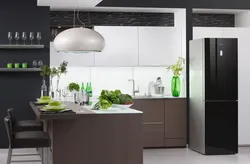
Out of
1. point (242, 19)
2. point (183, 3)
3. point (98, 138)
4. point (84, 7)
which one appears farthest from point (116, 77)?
point (98, 138)

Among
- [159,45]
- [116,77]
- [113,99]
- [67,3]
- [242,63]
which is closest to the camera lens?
[113,99]

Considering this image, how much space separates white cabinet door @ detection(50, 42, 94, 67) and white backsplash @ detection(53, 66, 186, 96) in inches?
11.3

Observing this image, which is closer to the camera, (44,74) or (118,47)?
(44,74)

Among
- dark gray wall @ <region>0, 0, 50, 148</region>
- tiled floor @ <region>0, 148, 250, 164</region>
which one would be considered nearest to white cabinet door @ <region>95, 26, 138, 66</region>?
dark gray wall @ <region>0, 0, 50, 148</region>

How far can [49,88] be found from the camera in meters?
8.55

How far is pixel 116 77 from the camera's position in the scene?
901 centimetres

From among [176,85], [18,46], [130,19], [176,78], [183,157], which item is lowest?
[183,157]

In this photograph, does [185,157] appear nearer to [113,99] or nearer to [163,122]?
[163,122]

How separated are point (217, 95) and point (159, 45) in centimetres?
158

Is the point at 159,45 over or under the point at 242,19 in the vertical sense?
under

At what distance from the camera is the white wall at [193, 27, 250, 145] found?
8.52m

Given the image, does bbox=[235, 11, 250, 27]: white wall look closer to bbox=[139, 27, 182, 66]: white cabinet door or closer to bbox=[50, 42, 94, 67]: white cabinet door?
A: bbox=[139, 27, 182, 66]: white cabinet door

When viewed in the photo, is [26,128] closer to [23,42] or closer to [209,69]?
[23,42]

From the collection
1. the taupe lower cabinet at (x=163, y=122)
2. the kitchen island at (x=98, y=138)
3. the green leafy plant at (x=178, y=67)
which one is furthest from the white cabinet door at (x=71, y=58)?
the kitchen island at (x=98, y=138)
